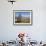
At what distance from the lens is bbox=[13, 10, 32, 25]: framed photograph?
14.4ft

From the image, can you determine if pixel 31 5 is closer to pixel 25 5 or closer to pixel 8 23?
pixel 25 5

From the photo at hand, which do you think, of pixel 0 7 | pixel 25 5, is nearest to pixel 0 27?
pixel 0 7

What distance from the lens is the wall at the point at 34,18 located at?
4383 mm

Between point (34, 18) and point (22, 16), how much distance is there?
1.44ft

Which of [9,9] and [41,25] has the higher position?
[9,9]

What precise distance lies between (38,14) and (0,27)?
4.75ft

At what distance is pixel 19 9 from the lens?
14.4 feet

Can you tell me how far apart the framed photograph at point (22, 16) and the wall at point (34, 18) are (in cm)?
11

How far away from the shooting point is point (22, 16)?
173 inches

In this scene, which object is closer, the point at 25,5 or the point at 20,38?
the point at 20,38

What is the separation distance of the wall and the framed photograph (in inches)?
4.3

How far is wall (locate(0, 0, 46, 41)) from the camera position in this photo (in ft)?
14.4

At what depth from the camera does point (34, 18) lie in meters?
4.39

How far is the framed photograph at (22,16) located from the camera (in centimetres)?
439
